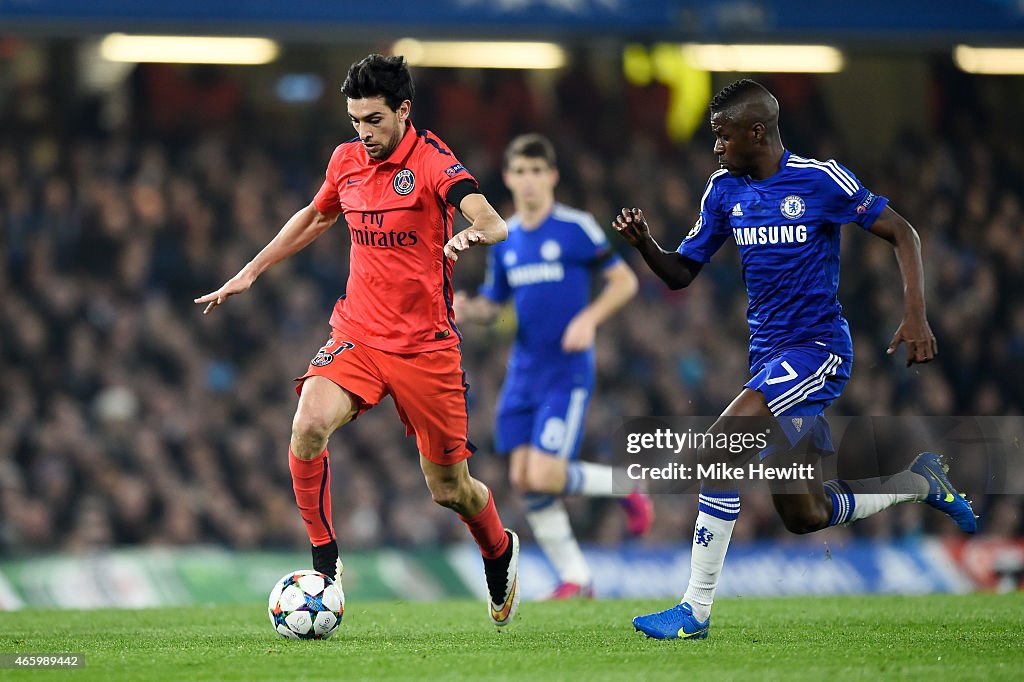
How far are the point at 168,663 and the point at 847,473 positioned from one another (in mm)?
3290

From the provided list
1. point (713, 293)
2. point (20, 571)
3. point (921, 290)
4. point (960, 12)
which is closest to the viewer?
point (921, 290)

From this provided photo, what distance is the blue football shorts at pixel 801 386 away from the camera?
220 inches

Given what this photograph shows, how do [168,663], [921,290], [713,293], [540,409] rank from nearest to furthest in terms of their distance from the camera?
[168,663] < [921,290] < [540,409] < [713,293]

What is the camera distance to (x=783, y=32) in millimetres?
12969

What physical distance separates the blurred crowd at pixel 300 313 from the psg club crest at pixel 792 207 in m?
7.65

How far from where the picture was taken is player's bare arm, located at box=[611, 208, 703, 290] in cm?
560

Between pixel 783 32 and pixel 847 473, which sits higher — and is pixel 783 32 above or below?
above

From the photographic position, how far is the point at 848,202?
5641mm

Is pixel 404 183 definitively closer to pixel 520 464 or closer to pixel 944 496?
pixel 944 496

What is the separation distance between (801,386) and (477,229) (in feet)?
4.92

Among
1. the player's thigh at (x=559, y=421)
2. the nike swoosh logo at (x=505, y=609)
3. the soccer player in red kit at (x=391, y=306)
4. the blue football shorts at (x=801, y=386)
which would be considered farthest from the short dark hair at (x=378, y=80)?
the player's thigh at (x=559, y=421)

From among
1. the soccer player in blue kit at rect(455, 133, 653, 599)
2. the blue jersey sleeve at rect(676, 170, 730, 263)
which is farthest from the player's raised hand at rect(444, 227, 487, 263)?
the soccer player in blue kit at rect(455, 133, 653, 599)

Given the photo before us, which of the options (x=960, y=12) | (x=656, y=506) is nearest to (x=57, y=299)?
(x=656, y=506)

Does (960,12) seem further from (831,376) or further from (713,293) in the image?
(831,376)
